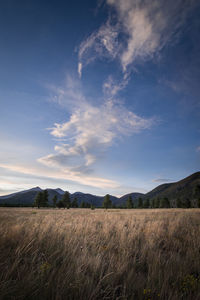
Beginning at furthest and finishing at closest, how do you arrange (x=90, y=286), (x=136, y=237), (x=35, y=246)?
1. (x=136, y=237)
2. (x=35, y=246)
3. (x=90, y=286)

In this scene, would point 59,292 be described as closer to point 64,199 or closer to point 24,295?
point 24,295

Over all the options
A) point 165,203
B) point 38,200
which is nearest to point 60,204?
point 38,200

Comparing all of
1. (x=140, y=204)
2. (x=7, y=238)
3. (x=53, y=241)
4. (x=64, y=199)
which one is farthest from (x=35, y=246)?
(x=140, y=204)

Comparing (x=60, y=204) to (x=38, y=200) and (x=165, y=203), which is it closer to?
(x=38, y=200)

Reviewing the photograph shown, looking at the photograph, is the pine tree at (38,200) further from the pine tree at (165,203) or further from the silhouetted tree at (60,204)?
the pine tree at (165,203)

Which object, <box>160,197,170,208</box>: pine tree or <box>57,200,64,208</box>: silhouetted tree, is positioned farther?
<box>160,197,170,208</box>: pine tree

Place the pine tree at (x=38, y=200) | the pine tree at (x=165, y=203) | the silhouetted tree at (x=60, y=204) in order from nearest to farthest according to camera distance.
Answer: the pine tree at (x=38, y=200)
the silhouetted tree at (x=60, y=204)
the pine tree at (x=165, y=203)

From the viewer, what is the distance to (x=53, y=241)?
9.07 feet

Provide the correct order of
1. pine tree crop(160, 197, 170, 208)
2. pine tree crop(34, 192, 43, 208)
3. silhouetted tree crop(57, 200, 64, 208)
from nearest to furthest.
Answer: pine tree crop(34, 192, 43, 208)
silhouetted tree crop(57, 200, 64, 208)
pine tree crop(160, 197, 170, 208)

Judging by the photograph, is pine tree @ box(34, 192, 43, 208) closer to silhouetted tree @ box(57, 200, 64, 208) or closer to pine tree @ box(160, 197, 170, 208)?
silhouetted tree @ box(57, 200, 64, 208)

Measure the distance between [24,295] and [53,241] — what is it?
4.89ft

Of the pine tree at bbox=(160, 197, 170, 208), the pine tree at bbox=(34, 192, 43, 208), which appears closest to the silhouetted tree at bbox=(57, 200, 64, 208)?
the pine tree at bbox=(34, 192, 43, 208)

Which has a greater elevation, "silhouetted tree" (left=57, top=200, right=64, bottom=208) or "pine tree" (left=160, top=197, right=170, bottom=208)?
"pine tree" (left=160, top=197, right=170, bottom=208)

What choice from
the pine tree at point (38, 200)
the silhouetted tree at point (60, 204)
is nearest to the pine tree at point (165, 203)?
the silhouetted tree at point (60, 204)
